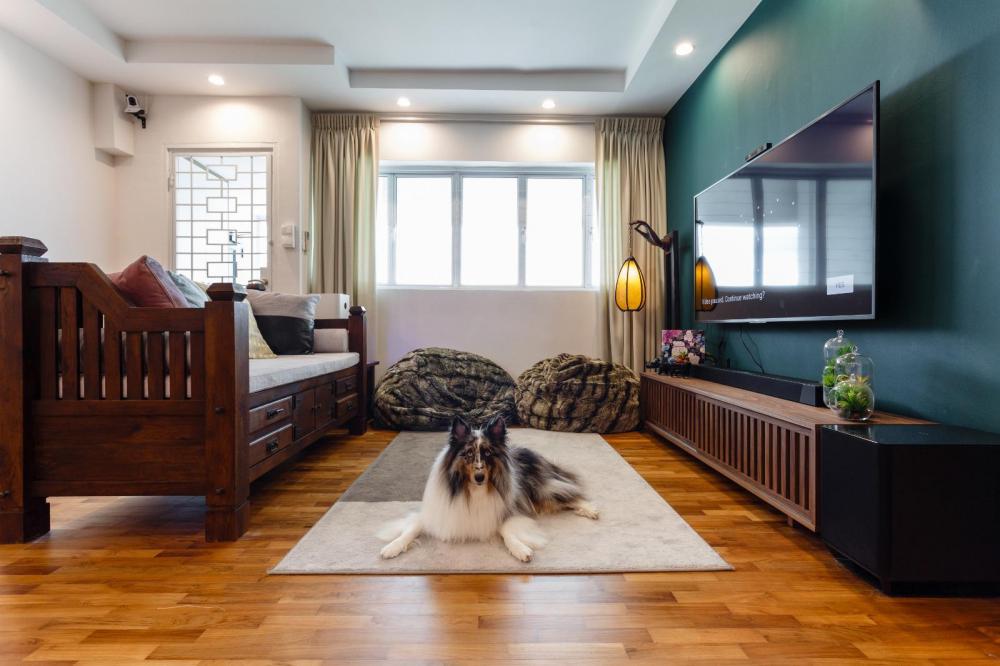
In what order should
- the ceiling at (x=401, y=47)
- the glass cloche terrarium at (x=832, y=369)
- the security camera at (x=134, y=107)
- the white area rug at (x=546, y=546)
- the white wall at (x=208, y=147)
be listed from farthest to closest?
the white wall at (x=208, y=147) < the security camera at (x=134, y=107) < the ceiling at (x=401, y=47) < the glass cloche terrarium at (x=832, y=369) < the white area rug at (x=546, y=546)

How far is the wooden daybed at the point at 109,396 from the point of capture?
1.73 m

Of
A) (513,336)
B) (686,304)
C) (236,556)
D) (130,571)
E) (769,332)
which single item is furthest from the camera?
(513,336)

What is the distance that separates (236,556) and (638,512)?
1452 millimetres

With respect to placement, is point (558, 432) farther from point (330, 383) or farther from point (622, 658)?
point (622, 658)

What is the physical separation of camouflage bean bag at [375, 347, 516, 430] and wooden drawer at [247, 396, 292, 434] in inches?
60.3

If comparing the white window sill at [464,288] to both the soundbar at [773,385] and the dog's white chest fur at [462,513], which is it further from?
the dog's white chest fur at [462,513]

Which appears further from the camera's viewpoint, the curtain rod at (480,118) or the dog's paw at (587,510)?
the curtain rod at (480,118)

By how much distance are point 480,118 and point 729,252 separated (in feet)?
8.60

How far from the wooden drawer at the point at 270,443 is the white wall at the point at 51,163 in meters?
2.57

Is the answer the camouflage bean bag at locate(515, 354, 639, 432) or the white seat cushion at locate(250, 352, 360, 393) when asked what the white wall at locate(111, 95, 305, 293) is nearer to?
the white seat cushion at locate(250, 352, 360, 393)

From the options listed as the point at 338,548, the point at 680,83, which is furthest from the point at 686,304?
the point at 338,548

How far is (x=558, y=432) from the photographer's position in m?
3.73

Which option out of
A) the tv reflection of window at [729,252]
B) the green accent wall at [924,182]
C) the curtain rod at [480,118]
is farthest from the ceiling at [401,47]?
the tv reflection of window at [729,252]

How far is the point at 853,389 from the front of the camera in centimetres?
171
